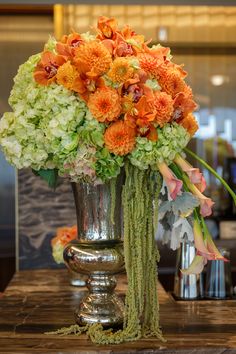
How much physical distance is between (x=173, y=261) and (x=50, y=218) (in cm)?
Answer: 98

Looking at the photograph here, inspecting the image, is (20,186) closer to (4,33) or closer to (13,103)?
(13,103)

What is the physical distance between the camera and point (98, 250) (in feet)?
6.20

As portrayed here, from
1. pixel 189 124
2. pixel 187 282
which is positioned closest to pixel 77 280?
pixel 187 282

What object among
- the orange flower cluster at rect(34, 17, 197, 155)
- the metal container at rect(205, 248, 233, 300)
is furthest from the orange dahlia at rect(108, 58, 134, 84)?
the metal container at rect(205, 248, 233, 300)

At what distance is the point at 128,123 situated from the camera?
5.56 feet

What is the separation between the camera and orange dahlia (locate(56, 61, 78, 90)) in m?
1.72

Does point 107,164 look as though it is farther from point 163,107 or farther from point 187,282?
point 187,282

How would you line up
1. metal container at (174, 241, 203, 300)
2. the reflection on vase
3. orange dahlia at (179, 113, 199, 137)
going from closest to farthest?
orange dahlia at (179, 113, 199, 137) → metal container at (174, 241, 203, 300) → the reflection on vase

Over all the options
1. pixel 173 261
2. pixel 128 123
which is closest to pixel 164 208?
pixel 128 123

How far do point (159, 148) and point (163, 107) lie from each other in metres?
0.10

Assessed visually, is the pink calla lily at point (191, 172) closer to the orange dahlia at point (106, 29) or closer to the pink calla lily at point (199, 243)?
the pink calla lily at point (199, 243)

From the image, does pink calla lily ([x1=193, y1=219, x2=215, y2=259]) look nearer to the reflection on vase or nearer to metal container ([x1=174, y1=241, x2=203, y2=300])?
metal container ([x1=174, y1=241, x2=203, y2=300])

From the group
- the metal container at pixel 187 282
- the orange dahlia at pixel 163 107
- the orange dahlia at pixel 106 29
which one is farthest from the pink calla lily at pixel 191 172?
the metal container at pixel 187 282

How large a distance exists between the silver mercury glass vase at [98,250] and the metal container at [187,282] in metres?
0.48
